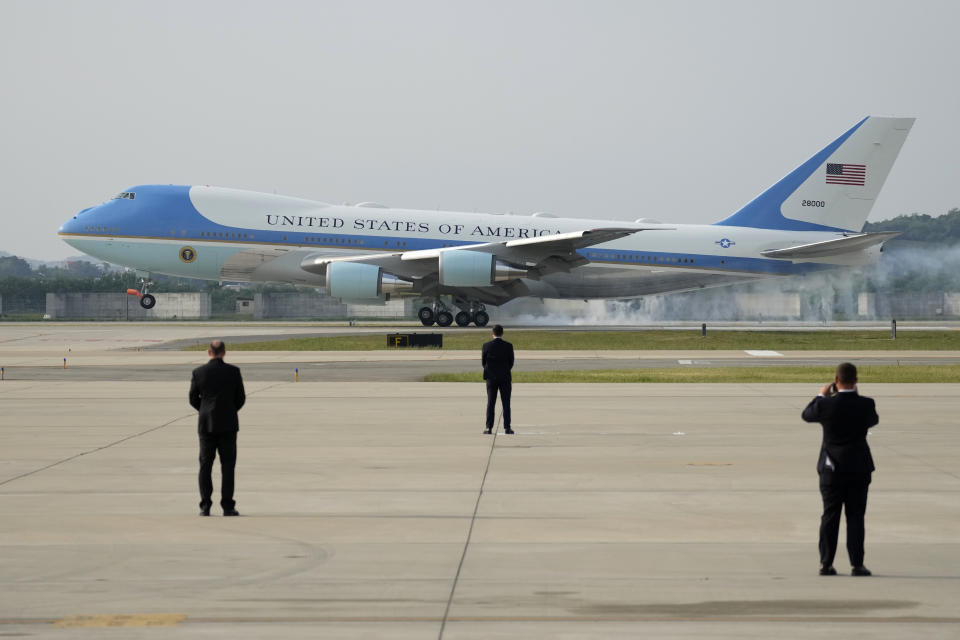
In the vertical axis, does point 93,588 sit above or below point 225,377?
below

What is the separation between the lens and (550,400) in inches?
836

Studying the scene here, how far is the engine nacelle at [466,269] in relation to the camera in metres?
47.8

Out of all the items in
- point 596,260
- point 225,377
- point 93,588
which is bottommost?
point 93,588

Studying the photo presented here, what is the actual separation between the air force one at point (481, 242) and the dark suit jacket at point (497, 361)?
97.9 ft

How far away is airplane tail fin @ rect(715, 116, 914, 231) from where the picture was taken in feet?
170

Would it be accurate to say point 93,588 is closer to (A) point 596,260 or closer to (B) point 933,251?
(A) point 596,260

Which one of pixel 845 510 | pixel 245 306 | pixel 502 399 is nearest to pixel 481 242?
pixel 502 399

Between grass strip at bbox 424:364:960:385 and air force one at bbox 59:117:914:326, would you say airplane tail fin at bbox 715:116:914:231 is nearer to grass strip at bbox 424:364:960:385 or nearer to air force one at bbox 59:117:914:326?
air force one at bbox 59:117:914:326

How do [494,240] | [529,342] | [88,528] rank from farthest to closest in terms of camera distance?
[494,240] < [529,342] < [88,528]

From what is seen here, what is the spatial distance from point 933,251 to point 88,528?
6287 centimetres

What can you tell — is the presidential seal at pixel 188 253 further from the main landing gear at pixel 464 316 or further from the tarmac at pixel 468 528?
the tarmac at pixel 468 528

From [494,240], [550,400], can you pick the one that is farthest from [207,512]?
[494,240]

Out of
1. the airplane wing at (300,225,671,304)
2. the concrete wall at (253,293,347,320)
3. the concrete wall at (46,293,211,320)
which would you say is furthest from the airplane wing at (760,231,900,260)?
the concrete wall at (46,293,211,320)

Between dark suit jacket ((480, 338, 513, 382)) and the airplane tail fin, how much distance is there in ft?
123
